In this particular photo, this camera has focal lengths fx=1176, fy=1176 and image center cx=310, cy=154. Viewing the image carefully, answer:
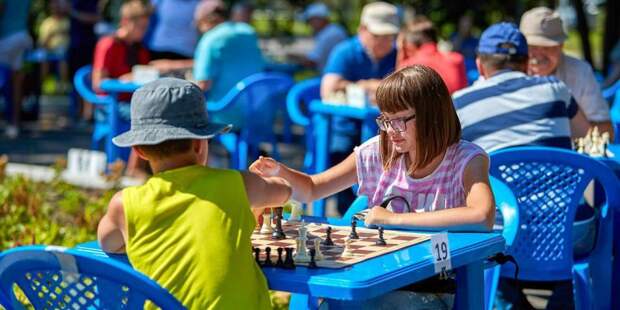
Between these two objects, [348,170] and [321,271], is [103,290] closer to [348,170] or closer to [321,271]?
[321,271]

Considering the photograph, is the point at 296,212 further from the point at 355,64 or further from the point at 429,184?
the point at 355,64

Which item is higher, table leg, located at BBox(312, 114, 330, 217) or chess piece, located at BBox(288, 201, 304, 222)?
chess piece, located at BBox(288, 201, 304, 222)

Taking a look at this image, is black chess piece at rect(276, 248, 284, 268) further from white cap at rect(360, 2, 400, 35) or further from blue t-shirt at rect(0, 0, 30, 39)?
blue t-shirt at rect(0, 0, 30, 39)

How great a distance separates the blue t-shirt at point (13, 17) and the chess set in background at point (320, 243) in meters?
8.36

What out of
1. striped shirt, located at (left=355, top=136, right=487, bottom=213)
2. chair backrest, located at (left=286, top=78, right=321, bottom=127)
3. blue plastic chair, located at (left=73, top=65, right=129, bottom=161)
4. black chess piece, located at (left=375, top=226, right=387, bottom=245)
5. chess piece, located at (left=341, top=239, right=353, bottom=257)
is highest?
striped shirt, located at (left=355, top=136, right=487, bottom=213)

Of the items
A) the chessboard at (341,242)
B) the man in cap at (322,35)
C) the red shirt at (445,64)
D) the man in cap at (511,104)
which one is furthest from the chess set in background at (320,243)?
the man in cap at (322,35)

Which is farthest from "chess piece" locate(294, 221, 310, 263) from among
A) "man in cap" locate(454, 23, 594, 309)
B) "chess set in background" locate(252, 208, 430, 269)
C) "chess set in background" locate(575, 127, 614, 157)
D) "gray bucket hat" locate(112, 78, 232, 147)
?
"chess set in background" locate(575, 127, 614, 157)

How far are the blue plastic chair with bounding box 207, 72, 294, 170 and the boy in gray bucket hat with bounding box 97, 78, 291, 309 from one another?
4.87 m

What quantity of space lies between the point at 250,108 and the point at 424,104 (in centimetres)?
456

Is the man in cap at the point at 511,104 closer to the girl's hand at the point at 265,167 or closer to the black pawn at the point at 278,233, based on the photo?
the girl's hand at the point at 265,167

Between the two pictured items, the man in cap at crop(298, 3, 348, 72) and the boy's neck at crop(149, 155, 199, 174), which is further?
the man in cap at crop(298, 3, 348, 72)

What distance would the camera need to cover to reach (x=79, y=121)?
13234 millimetres

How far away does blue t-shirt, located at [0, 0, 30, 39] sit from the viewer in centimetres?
1127

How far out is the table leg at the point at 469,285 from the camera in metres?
3.25
